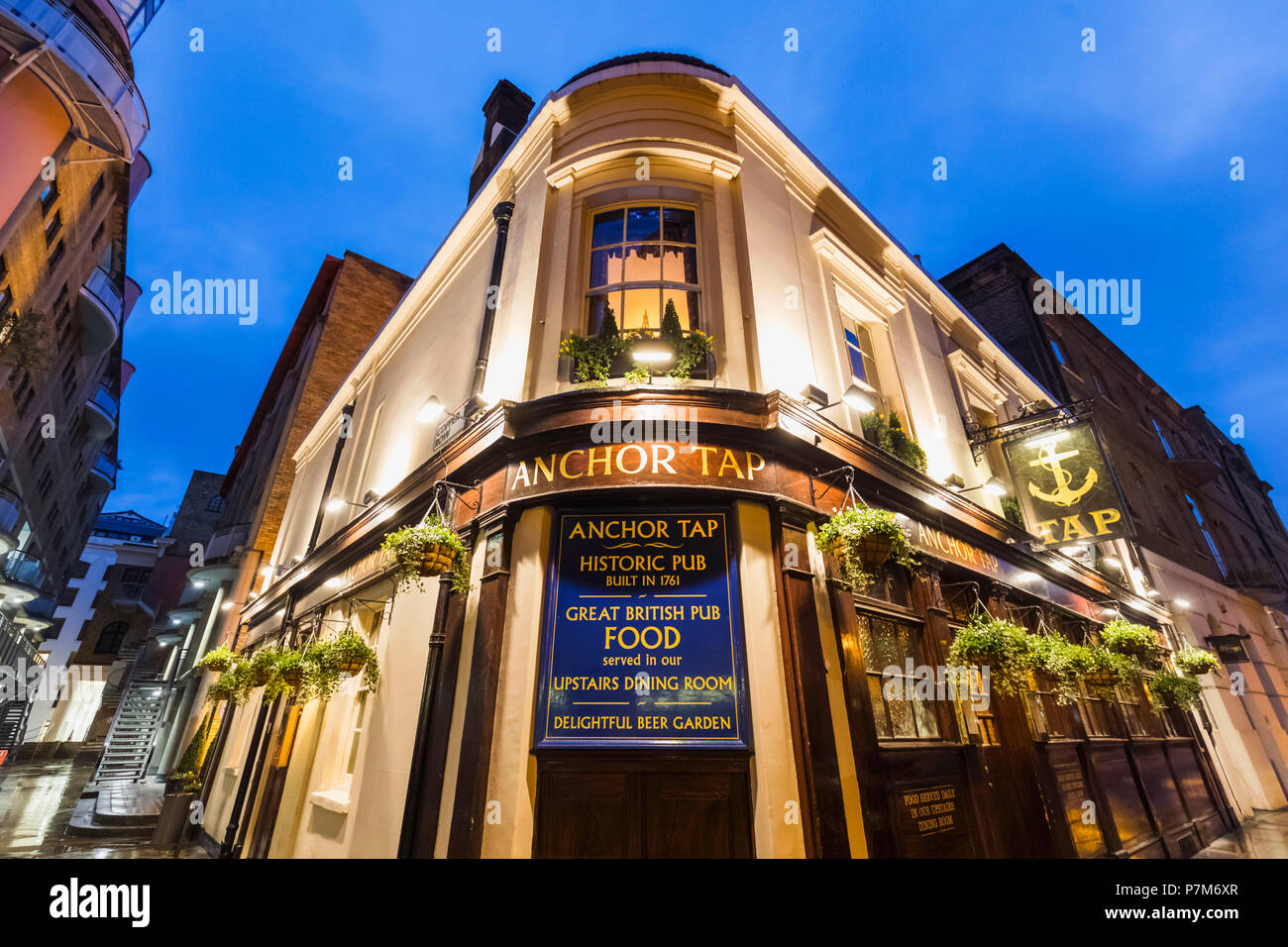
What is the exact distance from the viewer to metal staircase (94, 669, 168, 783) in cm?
1747

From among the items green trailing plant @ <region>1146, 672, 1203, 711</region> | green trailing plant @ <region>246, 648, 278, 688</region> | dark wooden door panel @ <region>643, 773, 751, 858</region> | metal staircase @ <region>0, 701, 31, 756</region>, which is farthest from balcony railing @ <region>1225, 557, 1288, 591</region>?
metal staircase @ <region>0, 701, 31, 756</region>

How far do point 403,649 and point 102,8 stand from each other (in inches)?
832

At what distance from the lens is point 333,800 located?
22.9 ft

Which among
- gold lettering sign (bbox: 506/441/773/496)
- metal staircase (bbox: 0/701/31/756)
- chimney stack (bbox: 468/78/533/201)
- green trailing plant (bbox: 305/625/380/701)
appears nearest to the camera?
gold lettering sign (bbox: 506/441/773/496)

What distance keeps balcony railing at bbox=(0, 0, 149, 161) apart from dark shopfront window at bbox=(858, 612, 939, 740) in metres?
22.4

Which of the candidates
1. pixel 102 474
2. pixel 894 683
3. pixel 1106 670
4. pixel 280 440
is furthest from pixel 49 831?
pixel 102 474

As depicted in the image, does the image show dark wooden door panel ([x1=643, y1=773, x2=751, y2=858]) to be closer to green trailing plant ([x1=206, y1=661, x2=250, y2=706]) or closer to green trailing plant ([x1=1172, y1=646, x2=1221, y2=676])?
green trailing plant ([x1=206, y1=661, x2=250, y2=706])

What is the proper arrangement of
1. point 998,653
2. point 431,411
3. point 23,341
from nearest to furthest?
point 998,653 → point 431,411 → point 23,341

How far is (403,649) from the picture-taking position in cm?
683

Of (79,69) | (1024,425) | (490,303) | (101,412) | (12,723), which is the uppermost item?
(101,412)

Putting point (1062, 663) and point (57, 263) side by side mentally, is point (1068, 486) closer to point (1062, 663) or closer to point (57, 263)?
point (1062, 663)

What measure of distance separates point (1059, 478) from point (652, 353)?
8161mm

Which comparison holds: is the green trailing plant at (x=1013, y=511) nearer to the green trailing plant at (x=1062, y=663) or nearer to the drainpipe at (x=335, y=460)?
the green trailing plant at (x=1062, y=663)

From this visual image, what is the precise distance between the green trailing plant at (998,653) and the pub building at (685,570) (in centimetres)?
44
